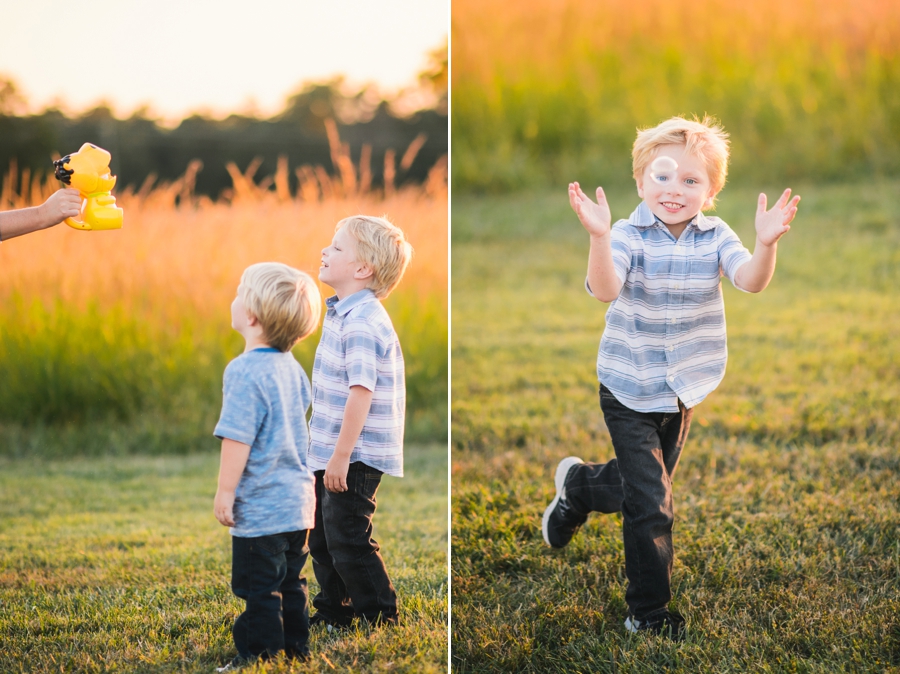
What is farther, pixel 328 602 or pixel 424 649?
pixel 328 602

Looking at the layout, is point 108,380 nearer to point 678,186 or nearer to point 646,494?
point 646,494

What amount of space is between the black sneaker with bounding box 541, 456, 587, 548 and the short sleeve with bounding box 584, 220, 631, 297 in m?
0.87

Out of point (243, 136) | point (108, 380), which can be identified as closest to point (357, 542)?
point (108, 380)

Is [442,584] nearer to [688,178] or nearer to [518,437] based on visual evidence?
[518,437]

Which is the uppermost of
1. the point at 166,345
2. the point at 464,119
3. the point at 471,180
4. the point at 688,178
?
Result: the point at 464,119

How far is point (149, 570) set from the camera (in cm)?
357

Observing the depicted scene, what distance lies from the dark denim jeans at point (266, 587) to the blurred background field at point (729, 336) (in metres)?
0.61

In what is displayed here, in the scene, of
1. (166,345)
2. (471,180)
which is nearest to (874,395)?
(166,345)

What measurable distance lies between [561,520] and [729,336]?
3.12 m

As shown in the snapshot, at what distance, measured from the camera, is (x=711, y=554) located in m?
3.21

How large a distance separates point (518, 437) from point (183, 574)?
176 cm

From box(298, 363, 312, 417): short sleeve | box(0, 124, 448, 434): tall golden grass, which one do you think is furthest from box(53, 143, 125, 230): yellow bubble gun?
box(0, 124, 448, 434): tall golden grass

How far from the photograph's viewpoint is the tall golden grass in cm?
546

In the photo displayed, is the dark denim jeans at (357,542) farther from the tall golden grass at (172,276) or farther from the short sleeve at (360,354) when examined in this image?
the tall golden grass at (172,276)
